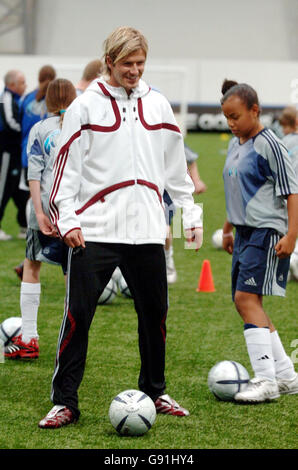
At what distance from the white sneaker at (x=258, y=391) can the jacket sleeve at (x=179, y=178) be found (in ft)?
3.47

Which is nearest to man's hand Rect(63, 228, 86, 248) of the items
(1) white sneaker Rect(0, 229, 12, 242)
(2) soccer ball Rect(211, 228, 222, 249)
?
(2) soccer ball Rect(211, 228, 222, 249)

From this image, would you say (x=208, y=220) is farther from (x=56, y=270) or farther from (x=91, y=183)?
(x=91, y=183)

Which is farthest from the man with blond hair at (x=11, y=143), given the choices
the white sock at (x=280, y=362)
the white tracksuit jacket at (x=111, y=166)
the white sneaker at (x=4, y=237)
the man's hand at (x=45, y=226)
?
the white tracksuit jacket at (x=111, y=166)

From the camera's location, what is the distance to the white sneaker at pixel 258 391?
4754 millimetres

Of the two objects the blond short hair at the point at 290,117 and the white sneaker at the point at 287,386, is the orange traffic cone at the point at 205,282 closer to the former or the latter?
the blond short hair at the point at 290,117

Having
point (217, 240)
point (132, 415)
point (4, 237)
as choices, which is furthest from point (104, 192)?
point (4, 237)

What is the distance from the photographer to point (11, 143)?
11055 millimetres

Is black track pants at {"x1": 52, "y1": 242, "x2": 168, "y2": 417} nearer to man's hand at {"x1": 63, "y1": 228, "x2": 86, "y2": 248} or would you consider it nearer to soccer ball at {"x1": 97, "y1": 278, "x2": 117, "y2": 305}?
man's hand at {"x1": 63, "y1": 228, "x2": 86, "y2": 248}

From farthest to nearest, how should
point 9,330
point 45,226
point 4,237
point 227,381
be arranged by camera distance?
point 4,237, point 9,330, point 45,226, point 227,381

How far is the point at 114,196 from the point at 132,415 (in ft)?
3.57

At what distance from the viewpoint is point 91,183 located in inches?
163

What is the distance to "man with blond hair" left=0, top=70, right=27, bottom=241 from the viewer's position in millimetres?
10651

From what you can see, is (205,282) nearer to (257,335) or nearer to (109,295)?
(109,295)
